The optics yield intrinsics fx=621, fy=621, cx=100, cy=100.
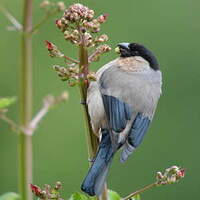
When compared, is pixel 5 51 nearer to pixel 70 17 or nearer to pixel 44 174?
pixel 44 174

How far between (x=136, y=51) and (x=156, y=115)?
3438mm

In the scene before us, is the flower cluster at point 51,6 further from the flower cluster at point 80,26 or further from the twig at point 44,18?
the flower cluster at point 80,26

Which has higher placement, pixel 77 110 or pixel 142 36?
pixel 142 36

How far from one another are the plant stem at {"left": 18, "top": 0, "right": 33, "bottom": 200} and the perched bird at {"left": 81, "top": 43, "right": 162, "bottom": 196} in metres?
1.15

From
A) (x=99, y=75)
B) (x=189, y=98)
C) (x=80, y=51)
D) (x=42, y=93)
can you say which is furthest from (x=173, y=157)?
(x=80, y=51)

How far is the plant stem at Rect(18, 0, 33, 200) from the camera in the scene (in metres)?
1.04

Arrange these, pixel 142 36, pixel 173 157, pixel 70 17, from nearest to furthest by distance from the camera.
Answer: pixel 70 17 → pixel 173 157 → pixel 142 36

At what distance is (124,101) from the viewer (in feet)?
9.05

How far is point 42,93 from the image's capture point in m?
6.69

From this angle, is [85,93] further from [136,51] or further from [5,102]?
[136,51]

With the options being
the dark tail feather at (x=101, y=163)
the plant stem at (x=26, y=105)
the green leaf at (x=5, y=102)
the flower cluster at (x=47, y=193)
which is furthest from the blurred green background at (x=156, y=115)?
the plant stem at (x=26, y=105)

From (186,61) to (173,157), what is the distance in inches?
39.0

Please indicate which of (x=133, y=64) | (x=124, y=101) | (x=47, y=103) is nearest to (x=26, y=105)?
(x=47, y=103)

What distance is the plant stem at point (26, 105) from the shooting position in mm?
1038
